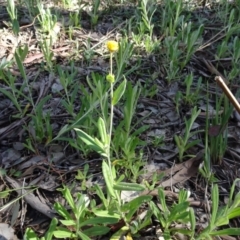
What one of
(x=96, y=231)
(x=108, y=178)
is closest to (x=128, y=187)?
(x=108, y=178)

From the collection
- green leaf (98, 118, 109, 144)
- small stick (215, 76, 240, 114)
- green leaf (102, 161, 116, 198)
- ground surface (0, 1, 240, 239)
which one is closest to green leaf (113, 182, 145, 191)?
green leaf (102, 161, 116, 198)

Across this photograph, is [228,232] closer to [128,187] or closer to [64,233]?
[128,187]

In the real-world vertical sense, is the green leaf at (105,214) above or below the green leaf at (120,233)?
above

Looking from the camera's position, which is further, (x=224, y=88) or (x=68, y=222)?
(x=68, y=222)

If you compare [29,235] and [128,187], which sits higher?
[128,187]

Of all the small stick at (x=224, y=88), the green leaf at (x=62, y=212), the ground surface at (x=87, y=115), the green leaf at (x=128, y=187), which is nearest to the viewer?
the small stick at (x=224, y=88)

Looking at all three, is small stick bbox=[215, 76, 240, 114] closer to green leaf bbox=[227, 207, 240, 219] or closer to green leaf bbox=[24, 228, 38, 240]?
green leaf bbox=[227, 207, 240, 219]

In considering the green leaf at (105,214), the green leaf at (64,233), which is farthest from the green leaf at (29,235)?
the green leaf at (105,214)

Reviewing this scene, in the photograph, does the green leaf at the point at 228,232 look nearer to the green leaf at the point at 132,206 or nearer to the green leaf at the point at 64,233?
the green leaf at the point at 132,206

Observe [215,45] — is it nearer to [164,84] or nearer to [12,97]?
[164,84]

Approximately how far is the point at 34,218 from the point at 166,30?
4.49 ft

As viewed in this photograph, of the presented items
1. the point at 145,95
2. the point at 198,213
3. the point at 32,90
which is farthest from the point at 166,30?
the point at 198,213

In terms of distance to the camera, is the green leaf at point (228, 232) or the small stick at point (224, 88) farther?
the green leaf at point (228, 232)

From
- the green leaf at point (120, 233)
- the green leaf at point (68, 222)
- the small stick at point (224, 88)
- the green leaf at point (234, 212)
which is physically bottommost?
the green leaf at point (120, 233)
